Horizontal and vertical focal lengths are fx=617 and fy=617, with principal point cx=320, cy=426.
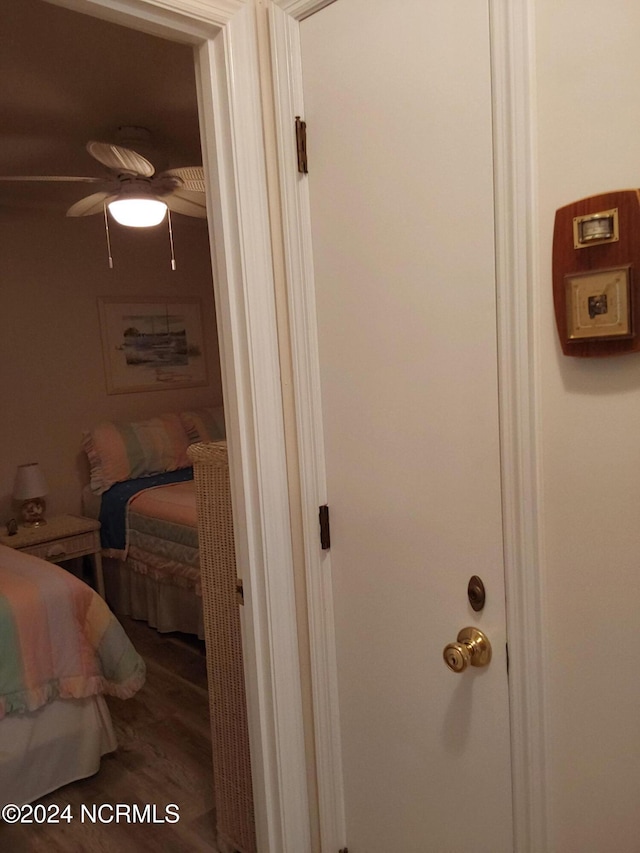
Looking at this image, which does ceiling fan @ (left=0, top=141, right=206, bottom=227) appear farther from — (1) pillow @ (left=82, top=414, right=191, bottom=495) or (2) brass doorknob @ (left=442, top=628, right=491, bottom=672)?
(2) brass doorknob @ (left=442, top=628, right=491, bottom=672)

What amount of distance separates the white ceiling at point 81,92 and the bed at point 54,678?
1.85 m

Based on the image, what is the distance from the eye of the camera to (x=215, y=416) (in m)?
4.46

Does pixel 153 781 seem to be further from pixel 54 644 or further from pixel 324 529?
pixel 324 529

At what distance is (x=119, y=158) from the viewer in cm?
234

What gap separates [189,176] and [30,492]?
2.08 m

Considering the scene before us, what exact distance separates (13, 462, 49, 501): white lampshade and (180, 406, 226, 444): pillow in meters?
1.00

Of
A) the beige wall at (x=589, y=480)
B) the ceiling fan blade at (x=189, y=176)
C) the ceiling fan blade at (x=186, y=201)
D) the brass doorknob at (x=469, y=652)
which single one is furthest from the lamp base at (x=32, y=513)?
the beige wall at (x=589, y=480)

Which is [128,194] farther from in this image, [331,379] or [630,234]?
[630,234]

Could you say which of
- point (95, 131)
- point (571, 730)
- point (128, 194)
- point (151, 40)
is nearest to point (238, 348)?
point (571, 730)

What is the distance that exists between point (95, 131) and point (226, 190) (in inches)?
77.2

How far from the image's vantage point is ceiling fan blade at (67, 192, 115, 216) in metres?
2.70

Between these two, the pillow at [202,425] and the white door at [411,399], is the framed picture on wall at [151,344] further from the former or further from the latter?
the white door at [411,399]

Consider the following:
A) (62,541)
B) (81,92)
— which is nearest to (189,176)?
(81,92)

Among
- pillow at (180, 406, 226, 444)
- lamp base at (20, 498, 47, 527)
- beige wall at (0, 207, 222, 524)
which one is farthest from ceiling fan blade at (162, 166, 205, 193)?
lamp base at (20, 498, 47, 527)
